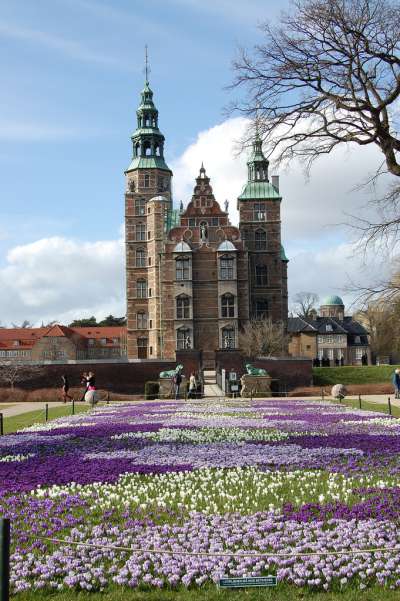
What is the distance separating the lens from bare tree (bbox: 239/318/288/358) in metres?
69.5

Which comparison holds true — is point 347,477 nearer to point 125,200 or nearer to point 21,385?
point 21,385

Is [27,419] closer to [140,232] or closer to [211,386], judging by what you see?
[211,386]

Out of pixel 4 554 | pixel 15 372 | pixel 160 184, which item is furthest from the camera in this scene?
pixel 160 184

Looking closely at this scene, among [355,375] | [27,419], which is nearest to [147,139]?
[355,375]

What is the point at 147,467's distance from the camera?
1425 cm

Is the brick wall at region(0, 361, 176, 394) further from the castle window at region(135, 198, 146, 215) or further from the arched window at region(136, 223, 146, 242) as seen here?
the castle window at region(135, 198, 146, 215)

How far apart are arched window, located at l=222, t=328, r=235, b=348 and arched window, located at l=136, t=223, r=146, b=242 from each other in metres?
14.6

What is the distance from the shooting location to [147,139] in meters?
83.9

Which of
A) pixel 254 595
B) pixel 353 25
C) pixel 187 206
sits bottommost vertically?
pixel 254 595

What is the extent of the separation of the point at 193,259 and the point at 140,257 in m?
7.91

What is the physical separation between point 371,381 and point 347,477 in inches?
2127

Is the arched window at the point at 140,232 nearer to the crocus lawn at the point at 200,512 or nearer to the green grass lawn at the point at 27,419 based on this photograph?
the green grass lawn at the point at 27,419

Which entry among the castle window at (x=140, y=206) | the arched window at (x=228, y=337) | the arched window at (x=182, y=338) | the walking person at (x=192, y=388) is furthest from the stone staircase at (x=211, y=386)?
the castle window at (x=140, y=206)

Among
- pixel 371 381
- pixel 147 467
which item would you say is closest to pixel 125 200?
pixel 371 381
